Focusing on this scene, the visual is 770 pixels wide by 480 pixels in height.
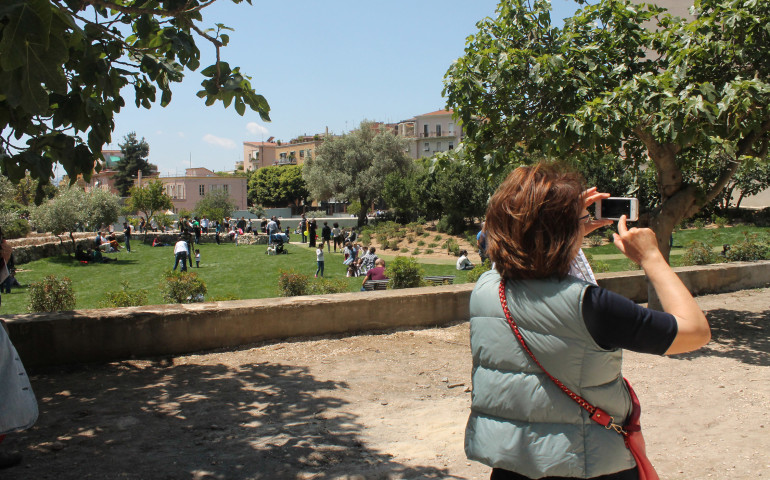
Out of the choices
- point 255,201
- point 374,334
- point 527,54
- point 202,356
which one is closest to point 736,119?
point 527,54

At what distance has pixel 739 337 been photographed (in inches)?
277

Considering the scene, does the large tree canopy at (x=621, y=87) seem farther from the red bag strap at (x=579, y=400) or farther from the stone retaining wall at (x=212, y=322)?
the red bag strap at (x=579, y=400)

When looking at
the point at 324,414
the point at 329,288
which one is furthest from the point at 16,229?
the point at 324,414

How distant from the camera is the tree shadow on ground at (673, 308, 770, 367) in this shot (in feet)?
20.5

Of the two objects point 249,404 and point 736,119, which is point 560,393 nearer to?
point 249,404

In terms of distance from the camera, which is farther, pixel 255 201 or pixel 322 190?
pixel 255 201

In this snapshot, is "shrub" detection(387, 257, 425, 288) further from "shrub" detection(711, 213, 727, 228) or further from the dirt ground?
"shrub" detection(711, 213, 727, 228)

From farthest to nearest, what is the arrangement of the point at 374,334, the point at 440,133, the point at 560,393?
the point at 440,133 < the point at 374,334 < the point at 560,393

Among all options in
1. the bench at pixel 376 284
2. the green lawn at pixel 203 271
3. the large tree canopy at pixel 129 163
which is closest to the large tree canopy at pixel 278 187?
the large tree canopy at pixel 129 163

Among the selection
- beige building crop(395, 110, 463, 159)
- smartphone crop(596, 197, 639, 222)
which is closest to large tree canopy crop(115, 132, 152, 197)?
beige building crop(395, 110, 463, 159)

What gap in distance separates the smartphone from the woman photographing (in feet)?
0.65

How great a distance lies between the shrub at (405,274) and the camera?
9.72 meters

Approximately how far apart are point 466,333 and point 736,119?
341cm

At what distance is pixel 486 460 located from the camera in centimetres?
177
